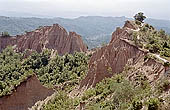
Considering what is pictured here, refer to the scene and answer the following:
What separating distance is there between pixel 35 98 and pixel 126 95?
2172 cm

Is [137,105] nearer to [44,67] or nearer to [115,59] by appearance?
[115,59]

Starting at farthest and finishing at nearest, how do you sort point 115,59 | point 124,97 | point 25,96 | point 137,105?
point 25,96 < point 115,59 < point 124,97 < point 137,105

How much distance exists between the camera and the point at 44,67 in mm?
62906

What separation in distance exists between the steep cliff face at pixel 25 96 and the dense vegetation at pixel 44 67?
634cm

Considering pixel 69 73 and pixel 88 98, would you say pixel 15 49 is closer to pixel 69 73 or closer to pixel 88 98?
pixel 69 73

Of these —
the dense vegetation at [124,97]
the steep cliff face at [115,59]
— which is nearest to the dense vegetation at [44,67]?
the steep cliff face at [115,59]

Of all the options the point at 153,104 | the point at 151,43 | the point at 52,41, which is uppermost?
the point at 151,43

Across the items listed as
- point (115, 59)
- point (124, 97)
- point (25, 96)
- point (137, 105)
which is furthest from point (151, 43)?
point (25, 96)

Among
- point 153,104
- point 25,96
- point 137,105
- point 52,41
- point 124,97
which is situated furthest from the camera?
point 52,41

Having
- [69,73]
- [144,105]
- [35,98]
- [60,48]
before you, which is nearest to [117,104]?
[144,105]

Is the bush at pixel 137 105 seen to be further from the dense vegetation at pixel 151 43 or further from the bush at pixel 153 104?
the dense vegetation at pixel 151 43

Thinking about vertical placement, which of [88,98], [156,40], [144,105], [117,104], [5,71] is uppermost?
[156,40]

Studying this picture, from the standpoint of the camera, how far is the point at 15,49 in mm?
77688

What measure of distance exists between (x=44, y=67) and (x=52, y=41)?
45.7ft
